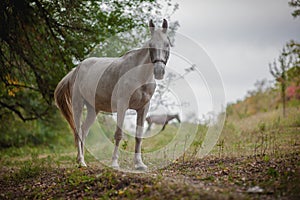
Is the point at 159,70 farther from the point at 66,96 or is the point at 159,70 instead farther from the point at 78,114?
the point at 66,96

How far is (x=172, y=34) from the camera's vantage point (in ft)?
31.5

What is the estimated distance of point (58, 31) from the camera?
9.22 meters

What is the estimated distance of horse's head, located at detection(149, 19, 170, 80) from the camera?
5109 mm

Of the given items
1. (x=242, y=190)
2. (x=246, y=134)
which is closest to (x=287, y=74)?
(x=246, y=134)

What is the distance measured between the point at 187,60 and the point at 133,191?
4.62m

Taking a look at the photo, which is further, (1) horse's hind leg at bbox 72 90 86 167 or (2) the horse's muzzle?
(1) horse's hind leg at bbox 72 90 86 167

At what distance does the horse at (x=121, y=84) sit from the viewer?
17.4ft

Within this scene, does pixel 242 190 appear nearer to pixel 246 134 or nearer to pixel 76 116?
pixel 76 116

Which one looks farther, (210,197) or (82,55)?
(82,55)

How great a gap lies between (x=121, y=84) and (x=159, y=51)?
1.01 meters

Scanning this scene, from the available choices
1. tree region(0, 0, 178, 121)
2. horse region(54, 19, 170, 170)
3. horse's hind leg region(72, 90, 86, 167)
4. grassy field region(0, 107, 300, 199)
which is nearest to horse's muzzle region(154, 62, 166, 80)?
horse region(54, 19, 170, 170)

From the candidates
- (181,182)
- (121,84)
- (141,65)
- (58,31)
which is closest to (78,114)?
(121,84)

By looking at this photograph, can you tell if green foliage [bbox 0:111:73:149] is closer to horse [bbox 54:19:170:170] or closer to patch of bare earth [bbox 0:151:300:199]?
horse [bbox 54:19:170:170]

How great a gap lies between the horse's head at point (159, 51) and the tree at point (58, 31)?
12.7ft
